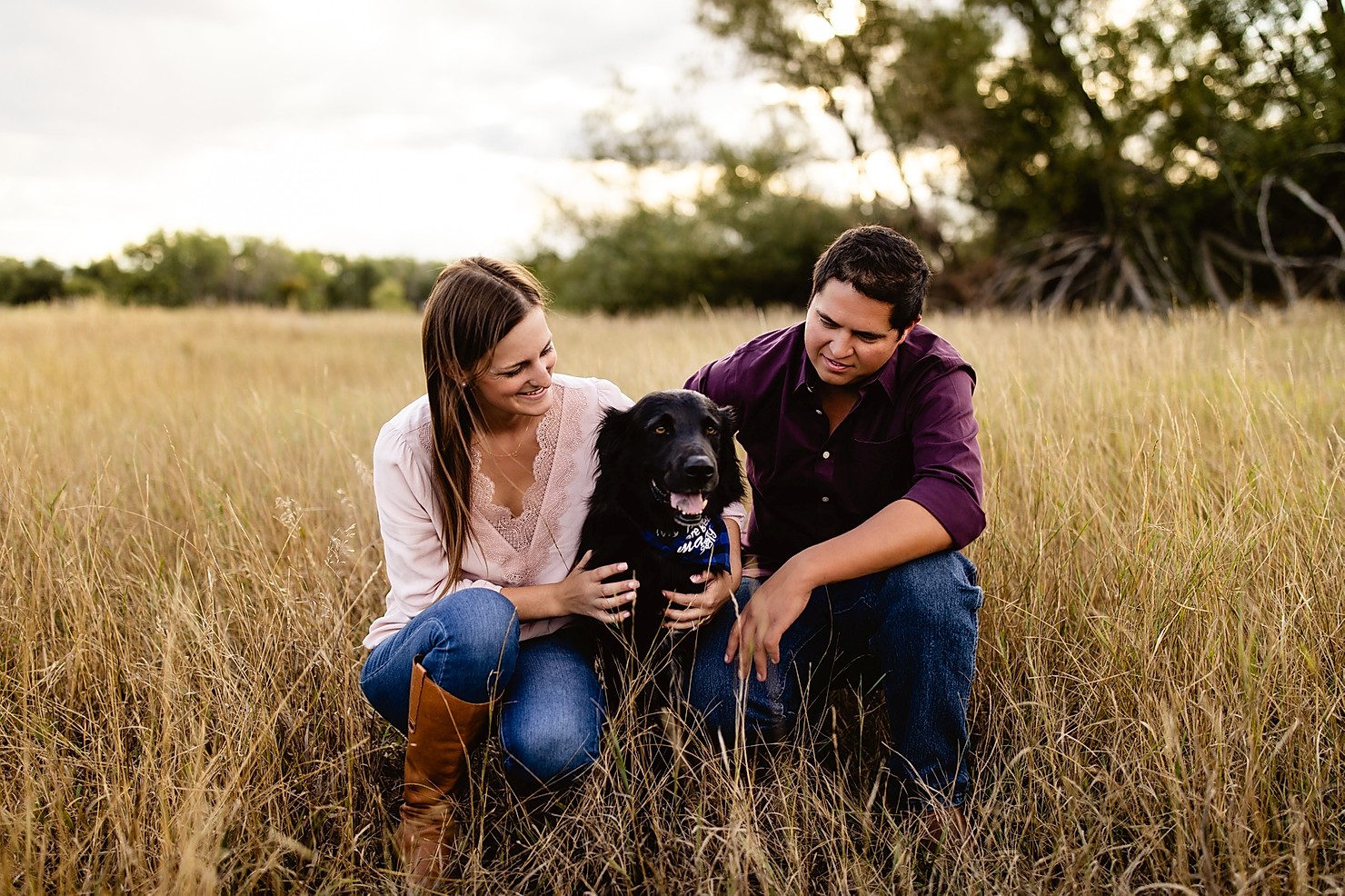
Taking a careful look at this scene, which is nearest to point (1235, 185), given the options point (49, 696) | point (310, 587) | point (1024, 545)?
point (1024, 545)

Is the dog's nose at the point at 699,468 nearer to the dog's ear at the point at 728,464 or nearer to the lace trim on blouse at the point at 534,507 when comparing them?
the dog's ear at the point at 728,464

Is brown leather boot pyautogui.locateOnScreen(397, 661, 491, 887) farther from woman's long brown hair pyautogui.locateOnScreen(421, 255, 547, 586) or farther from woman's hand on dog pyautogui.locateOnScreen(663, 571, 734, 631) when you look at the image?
woman's hand on dog pyautogui.locateOnScreen(663, 571, 734, 631)

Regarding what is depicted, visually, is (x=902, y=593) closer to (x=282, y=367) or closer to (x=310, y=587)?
(x=310, y=587)

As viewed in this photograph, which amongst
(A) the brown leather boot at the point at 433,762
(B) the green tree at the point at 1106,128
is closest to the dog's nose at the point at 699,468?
(A) the brown leather boot at the point at 433,762

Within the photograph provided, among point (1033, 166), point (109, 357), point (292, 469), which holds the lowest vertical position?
point (292, 469)

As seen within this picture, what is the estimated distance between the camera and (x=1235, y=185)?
27.2 feet

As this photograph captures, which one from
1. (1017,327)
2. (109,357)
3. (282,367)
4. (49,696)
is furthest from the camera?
(282,367)

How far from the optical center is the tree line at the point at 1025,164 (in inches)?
331

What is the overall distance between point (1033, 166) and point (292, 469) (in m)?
10.7

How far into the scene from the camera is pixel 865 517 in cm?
228

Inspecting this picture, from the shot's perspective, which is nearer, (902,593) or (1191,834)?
(1191,834)

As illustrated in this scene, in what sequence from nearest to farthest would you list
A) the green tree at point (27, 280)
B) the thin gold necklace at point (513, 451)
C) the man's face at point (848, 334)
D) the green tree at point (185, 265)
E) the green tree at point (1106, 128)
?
the man's face at point (848, 334), the thin gold necklace at point (513, 451), the green tree at point (1106, 128), the green tree at point (27, 280), the green tree at point (185, 265)

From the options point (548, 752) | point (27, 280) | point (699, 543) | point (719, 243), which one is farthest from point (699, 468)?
point (27, 280)

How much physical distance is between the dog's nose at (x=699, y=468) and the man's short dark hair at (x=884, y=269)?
57cm
